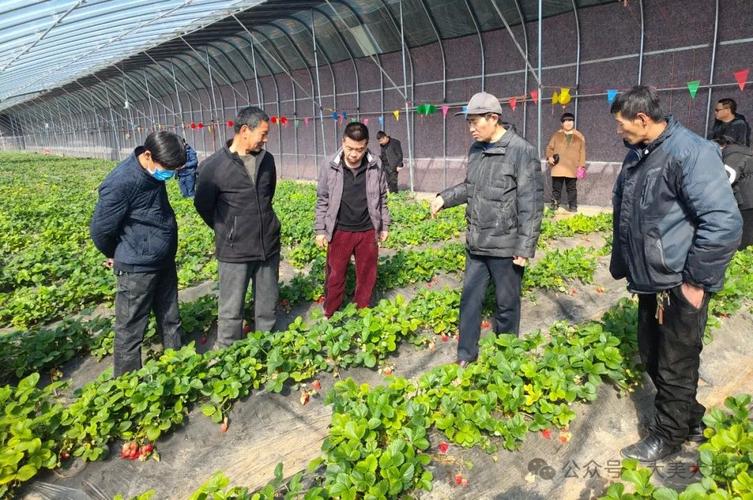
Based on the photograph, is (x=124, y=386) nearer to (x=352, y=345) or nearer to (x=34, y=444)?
(x=34, y=444)

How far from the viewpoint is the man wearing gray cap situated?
3373 millimetres

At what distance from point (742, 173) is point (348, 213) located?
3.50 m

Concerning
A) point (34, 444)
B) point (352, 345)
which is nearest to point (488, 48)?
point (352, 345)

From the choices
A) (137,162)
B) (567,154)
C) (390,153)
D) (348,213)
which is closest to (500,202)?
(348,213)

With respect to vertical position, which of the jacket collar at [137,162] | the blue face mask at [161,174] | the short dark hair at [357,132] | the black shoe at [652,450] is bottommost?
the black shoe at [652,450]

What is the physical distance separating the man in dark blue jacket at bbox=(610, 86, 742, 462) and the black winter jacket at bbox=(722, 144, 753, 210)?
2200 mm

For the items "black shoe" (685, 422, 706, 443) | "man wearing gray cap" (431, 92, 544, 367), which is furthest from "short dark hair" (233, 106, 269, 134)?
"black shoe" (685, 422, 706, 443)

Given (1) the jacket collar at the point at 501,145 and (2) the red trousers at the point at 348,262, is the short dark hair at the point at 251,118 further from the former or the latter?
(1) the jacket collar at the point at 501,145

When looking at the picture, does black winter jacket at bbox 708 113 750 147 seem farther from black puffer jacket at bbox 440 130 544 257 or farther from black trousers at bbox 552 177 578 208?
black puffer jacket at bbox 440 130 544 257

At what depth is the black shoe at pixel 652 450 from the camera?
106 inches

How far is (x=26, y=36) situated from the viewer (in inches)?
471

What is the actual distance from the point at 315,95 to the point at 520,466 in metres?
18.1

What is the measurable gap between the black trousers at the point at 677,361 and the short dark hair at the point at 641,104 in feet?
3.01

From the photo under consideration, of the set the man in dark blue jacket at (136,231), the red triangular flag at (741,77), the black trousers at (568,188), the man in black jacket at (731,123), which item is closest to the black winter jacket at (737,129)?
the man in black jacket at (731,123)
